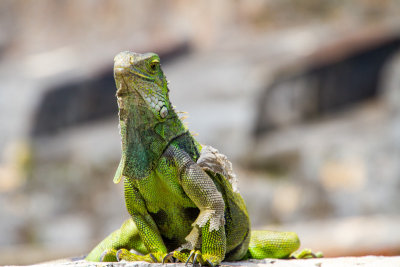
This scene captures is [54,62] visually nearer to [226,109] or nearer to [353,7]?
[226,109]

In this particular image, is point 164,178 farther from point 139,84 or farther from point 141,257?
point 139,84

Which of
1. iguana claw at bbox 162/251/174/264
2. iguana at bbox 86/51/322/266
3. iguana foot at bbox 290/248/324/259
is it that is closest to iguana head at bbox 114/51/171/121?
iguana at bbox 86/51/322/266

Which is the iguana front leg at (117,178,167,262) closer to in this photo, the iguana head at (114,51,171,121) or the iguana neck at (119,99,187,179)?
the iguana neck at (119,99,187,179)

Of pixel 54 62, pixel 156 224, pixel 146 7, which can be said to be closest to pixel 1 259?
pixel 156 224

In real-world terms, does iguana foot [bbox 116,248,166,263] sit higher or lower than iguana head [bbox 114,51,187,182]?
lower

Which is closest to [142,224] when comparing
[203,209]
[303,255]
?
[203,209]

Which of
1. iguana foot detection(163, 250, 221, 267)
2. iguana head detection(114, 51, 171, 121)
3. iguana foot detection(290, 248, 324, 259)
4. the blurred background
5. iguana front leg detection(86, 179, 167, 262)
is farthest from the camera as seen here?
the blurred background

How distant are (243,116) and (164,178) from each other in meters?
14.5

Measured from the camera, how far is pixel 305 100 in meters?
18.9

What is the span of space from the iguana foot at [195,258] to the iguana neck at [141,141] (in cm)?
67

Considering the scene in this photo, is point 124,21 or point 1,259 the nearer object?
point 1,259

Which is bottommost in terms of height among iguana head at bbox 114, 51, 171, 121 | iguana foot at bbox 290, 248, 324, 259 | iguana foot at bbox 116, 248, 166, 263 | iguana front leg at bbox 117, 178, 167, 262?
iguana foot at bbox 290, 248, 324, 259

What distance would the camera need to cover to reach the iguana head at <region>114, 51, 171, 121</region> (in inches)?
168

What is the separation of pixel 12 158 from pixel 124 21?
10030mm
